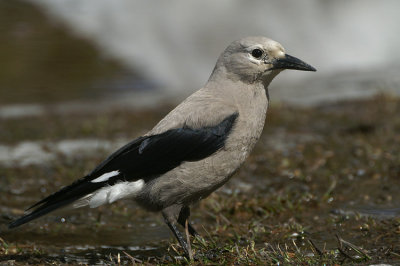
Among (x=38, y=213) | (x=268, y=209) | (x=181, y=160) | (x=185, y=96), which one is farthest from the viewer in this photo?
(x=185, y=96)

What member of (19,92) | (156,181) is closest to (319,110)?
(156,181)

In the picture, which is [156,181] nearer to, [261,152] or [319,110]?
[261,152]

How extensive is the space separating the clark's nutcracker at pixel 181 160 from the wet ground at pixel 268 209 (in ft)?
1.17

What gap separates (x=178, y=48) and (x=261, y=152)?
1058 cm

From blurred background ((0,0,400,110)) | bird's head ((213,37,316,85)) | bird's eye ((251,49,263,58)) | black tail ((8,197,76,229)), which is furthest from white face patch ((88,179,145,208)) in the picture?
blurred background ((0,0,400,110))

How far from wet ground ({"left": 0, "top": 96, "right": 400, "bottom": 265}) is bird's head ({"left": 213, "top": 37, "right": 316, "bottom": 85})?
111 cm

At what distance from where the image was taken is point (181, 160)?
4.53 meters

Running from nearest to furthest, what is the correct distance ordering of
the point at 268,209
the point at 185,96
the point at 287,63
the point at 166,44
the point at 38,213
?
1. the point at 38,213
2. the point at 287,63
3. the point at 268,209
4. the point at 185,96
5. the point at 166,44

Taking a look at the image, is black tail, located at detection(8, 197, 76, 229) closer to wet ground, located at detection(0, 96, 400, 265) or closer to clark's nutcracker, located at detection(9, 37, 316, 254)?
clark's nutcracker, located at detection(9, 37, 316, 254)

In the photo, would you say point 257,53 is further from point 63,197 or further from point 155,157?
point 63,197

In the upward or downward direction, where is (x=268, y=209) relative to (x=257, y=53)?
downward

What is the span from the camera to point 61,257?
4.53m

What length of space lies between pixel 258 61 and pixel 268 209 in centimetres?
132

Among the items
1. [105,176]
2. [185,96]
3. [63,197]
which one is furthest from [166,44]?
[63,197]
